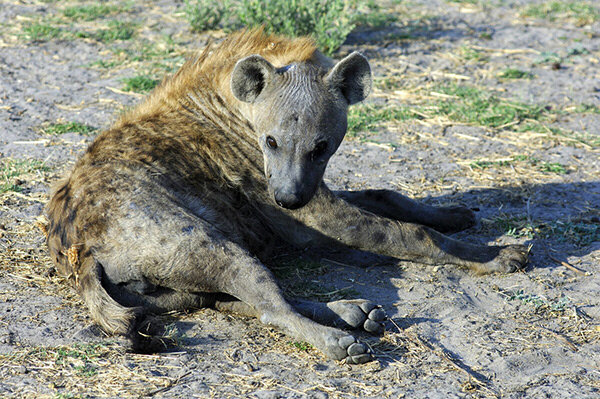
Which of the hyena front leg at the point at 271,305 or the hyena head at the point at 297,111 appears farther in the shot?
the hyena head at the point at 297,111

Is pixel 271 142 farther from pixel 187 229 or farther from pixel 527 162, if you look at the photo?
pixel 527 162

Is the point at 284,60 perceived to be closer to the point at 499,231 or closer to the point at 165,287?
the point at 165,287

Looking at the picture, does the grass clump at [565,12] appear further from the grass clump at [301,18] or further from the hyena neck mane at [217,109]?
the hyena neck mane at [217,109]

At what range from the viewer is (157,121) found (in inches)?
158

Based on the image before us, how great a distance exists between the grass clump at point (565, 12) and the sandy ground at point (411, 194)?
7cm

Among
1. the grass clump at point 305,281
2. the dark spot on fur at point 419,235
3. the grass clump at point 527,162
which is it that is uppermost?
the dark spot on fur at point 419,235

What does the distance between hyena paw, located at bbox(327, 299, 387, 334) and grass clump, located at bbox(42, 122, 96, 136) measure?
10.1ft

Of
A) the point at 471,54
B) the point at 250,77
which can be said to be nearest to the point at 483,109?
the point at 471,54

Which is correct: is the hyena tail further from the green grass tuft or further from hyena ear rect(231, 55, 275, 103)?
the green grass tuft

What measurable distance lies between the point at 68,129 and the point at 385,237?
9.65 feet

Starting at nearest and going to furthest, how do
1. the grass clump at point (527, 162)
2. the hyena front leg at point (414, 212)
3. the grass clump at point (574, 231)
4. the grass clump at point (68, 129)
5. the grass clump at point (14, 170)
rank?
1. the grass clump at point (574, 231)
2. the hyena front leg at point (414, 212)
3. the grass clump at point (14, 170)
4. the grass clump at point (527, 162)
5. the grass clump at point (68, 129)

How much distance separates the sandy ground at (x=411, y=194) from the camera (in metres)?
3.06

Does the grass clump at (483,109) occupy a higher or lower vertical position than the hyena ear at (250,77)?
lower

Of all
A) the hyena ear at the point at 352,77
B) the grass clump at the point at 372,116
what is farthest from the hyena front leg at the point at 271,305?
the grass clump at the point at 372,116
